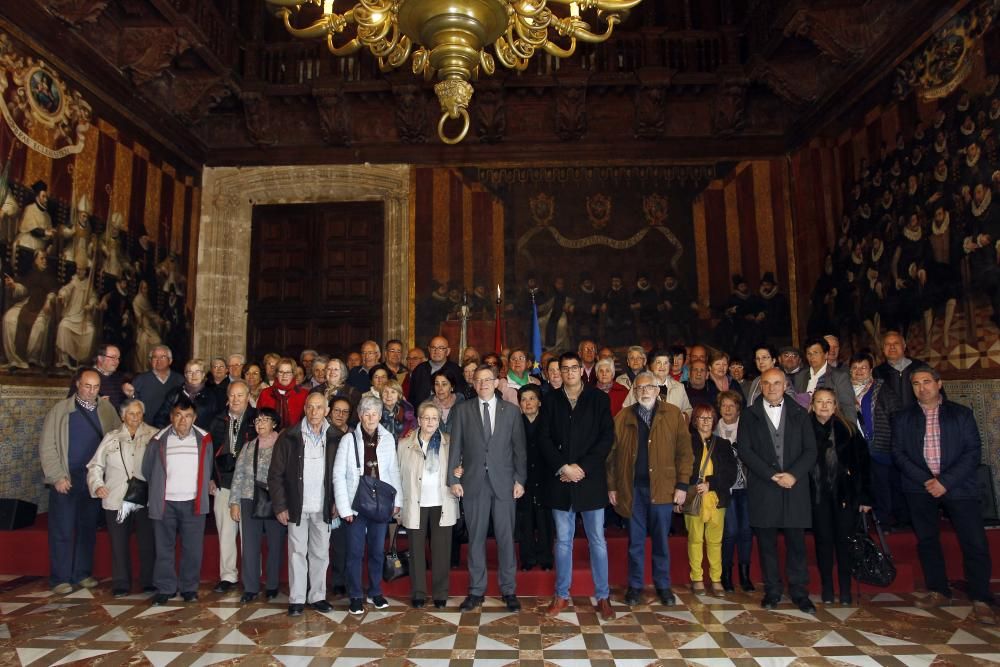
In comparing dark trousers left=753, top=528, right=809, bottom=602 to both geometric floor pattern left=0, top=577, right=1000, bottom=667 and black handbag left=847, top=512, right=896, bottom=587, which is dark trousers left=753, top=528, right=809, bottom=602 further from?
black handbag left=847, top=512, right=896, bottom=587

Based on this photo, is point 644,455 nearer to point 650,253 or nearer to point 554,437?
point 554,437

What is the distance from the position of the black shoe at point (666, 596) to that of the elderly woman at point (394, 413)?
2418 mm

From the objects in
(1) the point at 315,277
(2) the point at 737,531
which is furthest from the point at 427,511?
(1) the point at 315,277

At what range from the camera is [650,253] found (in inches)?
429

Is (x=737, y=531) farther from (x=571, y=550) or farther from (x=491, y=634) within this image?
(x=491, y=634)

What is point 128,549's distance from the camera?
5.75 m

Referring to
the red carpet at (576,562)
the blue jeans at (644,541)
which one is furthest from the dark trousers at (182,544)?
the blue jeans at (644,541)

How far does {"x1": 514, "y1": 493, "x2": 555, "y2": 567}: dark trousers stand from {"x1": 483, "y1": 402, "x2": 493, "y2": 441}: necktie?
737 millimetres

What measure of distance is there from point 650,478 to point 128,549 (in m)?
4.46

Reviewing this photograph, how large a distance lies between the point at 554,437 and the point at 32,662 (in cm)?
377

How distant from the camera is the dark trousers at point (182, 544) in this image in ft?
18.0

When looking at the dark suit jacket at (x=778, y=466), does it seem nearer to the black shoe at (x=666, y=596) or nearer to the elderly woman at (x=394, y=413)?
the black shoe at (x=666, y=596)

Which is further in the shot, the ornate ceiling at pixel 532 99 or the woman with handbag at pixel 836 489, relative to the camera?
the ornate ceiling at pixel 532 99

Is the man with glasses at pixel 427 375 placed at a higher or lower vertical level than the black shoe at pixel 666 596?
higher
